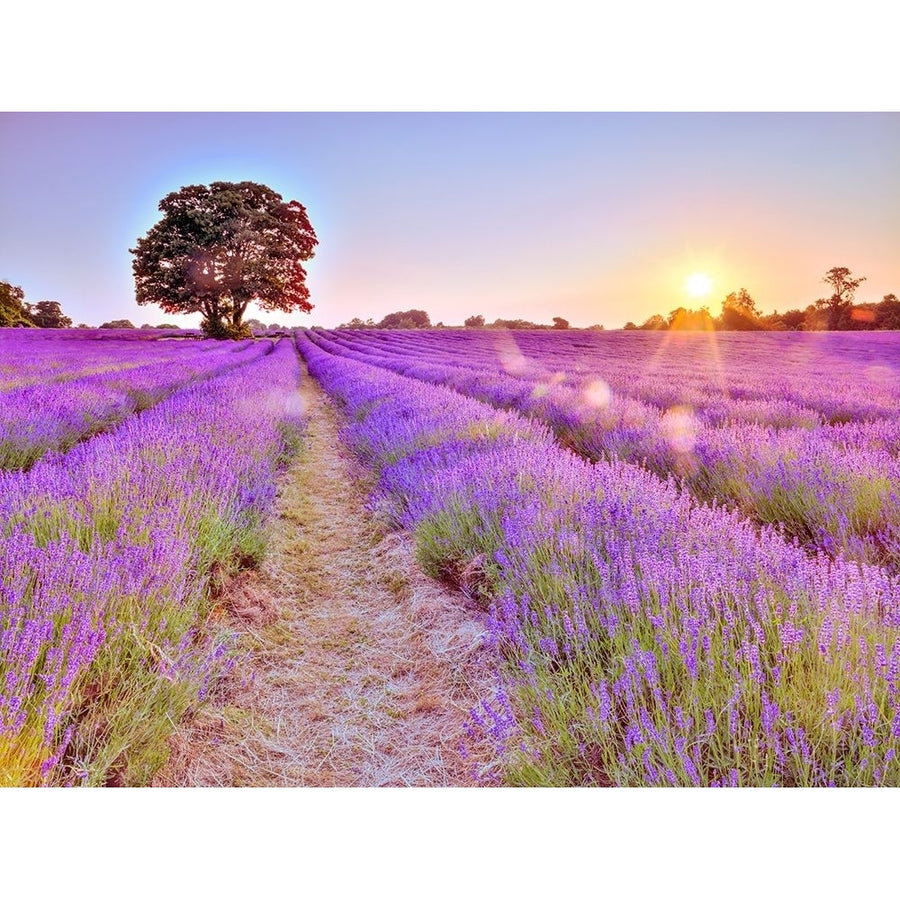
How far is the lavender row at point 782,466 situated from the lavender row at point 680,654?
2.02ft

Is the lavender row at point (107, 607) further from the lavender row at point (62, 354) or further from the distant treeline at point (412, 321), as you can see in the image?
the lavender row at point (62, 354)

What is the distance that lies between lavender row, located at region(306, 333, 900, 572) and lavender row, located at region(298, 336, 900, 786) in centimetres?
62

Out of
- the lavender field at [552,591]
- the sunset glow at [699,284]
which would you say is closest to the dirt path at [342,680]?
the lavender field at [552,591]

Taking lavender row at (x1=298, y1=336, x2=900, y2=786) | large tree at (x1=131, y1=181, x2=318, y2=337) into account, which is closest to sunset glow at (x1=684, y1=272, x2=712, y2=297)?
lavender row at (x1=298, y1=336, x2=900, y2=786)

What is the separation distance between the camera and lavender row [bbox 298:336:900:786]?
1187 mm

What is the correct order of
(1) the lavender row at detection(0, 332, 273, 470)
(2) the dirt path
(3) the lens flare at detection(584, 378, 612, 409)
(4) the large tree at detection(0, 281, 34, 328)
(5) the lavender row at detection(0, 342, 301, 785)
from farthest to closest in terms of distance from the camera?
(3) the lens flare at detection(584, 378, 612, 409), (1) the lavender row at detection(0, 332, 273, 470), (4) the large tree at detection(0, 281, 34, 328), (2) the dirt path, (5) the lavender row at detection(0, 342, 301, 785)

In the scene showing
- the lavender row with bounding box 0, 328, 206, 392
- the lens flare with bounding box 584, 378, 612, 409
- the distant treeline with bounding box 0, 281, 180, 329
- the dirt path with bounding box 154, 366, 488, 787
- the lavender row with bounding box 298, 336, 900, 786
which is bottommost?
the dirt path with bounding box 154, 366, 488, 787

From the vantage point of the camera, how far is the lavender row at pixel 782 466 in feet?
7.38

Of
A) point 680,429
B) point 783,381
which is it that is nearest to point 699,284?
point 680,429

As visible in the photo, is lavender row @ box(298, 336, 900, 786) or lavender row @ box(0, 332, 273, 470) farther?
lavender row @ box(0, 332, 273, 470)

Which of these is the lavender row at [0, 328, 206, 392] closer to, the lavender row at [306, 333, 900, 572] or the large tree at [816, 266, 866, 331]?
the lavender row at [306, 333, 900, 572]

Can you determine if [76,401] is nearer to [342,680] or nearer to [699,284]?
[342,680]

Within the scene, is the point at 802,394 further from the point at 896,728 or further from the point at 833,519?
the point at 896,728

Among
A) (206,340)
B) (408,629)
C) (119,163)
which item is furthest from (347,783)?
(206,340)
